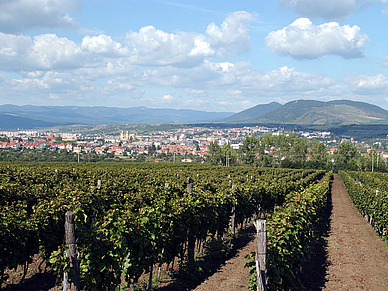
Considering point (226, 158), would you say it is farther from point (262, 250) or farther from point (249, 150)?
point (262, 250)

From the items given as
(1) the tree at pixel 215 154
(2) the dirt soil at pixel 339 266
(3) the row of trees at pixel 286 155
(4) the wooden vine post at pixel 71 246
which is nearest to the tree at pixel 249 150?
(3) the row of trees at pixel 286 155

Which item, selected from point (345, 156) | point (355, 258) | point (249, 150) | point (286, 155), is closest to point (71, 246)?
point (355, 258)

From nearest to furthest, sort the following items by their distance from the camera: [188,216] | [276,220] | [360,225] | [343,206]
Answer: [276,220] → [188,216] → [360,225] → [343,206]

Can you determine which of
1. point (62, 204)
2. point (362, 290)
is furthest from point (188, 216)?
point (362, 290)

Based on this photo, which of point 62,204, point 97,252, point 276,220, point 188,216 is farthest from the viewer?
point 188,216

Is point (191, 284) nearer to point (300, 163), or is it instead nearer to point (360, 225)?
point (360, 225)

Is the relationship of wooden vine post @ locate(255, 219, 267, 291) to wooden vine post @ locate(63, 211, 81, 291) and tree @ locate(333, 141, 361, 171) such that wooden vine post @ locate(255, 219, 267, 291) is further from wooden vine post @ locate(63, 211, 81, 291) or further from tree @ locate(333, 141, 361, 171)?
tree @ locate(333, 141, 361, 171)

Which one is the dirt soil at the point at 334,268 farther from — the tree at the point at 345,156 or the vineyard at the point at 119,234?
the tree at the point at 345,156

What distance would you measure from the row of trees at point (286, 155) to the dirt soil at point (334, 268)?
72353mm

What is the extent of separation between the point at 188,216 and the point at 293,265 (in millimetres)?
3029

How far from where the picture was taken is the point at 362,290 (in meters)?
8.30

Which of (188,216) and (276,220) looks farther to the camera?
(188,216)

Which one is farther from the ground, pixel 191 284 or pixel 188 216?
pixel 188 216

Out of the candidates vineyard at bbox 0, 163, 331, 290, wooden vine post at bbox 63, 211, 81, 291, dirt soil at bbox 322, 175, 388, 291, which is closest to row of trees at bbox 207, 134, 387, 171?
dirt soil at bbox 322, 175, 388, 291
